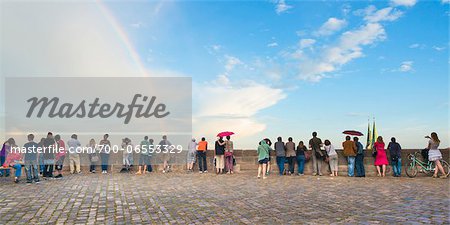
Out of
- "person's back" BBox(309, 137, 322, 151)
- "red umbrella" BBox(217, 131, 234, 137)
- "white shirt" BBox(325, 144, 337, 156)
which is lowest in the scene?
"white shirt" BBox(325, 144, 337, 156)

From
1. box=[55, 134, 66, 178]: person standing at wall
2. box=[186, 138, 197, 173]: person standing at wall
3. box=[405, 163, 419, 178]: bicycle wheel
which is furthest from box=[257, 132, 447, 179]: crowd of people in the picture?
box=[55, 134, 66, 178]: person standing at wall

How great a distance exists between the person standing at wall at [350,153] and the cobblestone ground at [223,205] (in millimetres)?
4171

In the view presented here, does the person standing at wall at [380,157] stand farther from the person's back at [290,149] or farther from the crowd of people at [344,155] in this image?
the person's back at [290,149]

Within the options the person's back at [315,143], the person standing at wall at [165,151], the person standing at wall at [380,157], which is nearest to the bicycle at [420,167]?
the person standing at wall at [380,157]

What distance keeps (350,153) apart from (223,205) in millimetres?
9314

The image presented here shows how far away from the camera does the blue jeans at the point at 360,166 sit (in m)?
15.6

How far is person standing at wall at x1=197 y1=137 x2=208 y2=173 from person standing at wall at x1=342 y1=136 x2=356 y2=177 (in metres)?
6.29

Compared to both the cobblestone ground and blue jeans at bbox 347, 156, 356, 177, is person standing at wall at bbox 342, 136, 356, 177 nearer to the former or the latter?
blue jeans at bbox 347, 156, 356, 177

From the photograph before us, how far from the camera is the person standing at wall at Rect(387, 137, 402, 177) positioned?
15478 millimetres

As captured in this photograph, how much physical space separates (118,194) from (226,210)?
372 cm

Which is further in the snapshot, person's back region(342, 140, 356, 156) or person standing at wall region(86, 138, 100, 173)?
person standing at wall region(86, 138, 100, 173)

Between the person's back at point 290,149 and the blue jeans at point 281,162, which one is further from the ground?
the person's back at point 290,149

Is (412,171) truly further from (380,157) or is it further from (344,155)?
(344,155)

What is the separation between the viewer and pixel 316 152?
15969 mm
